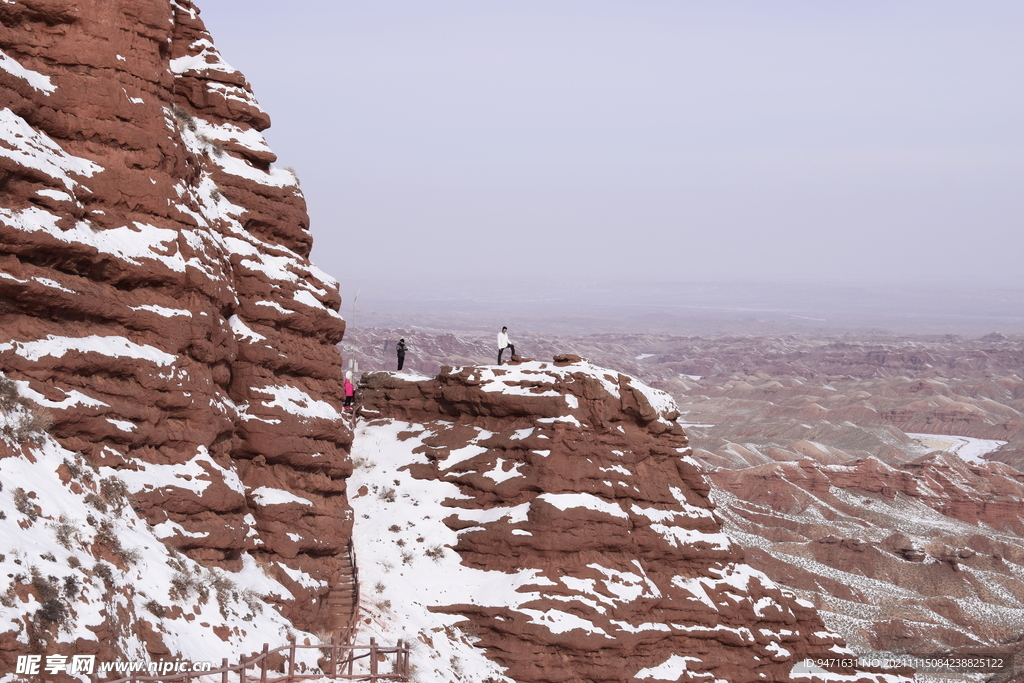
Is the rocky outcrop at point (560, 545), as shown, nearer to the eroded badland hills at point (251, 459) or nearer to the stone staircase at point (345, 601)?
the eroded badland hills at point (251, 459)

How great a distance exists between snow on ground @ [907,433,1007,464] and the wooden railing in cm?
12380

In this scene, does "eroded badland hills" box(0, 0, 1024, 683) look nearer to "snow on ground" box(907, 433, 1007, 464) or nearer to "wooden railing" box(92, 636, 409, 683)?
"wooden railing" box(92, 636, 409, 683)

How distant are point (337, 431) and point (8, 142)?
10602mm

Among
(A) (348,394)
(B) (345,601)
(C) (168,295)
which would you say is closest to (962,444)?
(A) (348,394)

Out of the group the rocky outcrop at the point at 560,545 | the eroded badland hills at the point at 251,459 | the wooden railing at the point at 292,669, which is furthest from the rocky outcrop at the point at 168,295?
the rocky outcrop at the point at 560,545

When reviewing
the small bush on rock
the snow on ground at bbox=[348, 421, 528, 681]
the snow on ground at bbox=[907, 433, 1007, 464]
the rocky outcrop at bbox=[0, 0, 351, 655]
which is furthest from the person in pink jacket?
the snow on ground at bbox=[907, 433, 1007, 464]

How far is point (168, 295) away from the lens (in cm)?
1986

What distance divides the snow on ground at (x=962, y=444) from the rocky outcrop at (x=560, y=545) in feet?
363

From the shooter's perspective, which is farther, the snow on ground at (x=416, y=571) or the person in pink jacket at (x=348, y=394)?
the person in pink jacket at (x=348, y=394)

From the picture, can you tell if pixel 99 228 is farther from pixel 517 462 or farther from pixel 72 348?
pixel 517 462

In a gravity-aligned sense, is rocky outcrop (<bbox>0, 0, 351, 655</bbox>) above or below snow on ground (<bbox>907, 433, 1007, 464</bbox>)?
above

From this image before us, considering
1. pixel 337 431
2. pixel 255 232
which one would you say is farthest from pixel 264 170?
pixel 337 431

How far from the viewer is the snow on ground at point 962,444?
13450 cm

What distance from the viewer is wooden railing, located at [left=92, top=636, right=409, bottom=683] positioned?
44.7ft
